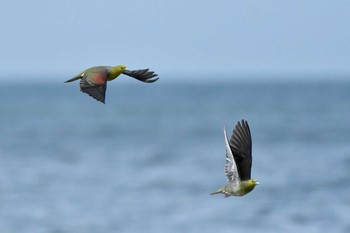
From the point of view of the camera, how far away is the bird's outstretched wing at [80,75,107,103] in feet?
31.7

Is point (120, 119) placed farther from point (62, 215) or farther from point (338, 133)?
point (62, 215)

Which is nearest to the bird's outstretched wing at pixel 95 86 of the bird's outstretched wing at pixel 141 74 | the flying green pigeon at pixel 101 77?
the flying green pigeon at pixel 101 77

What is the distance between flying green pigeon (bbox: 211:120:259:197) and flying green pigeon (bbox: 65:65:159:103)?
99 centimetres

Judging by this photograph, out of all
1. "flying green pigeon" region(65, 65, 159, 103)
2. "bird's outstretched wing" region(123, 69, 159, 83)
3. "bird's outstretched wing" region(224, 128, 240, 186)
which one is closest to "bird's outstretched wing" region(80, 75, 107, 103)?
"flying green pigeon" region(65, 65, 159, 103)

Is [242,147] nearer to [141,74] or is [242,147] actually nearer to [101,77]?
[141,74]

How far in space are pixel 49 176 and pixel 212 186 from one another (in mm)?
7790

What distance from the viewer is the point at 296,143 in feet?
208

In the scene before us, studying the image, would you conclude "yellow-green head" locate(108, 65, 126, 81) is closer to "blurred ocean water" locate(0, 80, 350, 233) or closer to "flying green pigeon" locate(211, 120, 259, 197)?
"flying green pigeon" locate(211, 120, 259, 197)

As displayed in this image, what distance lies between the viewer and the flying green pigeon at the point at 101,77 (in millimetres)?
9742

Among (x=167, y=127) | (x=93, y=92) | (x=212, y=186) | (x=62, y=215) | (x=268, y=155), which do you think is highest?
(x=167, y=127)

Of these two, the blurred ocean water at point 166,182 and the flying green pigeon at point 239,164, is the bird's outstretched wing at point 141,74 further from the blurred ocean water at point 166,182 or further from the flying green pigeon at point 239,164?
the blurred ocean water at point 166,182

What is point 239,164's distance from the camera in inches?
436

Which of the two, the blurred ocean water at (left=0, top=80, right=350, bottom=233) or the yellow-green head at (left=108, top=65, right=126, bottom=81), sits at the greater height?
the blurred ocean water at (left=0, top=80, right=350, bottom=233)

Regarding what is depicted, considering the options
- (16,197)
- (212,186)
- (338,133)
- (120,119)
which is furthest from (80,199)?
(120,119)
